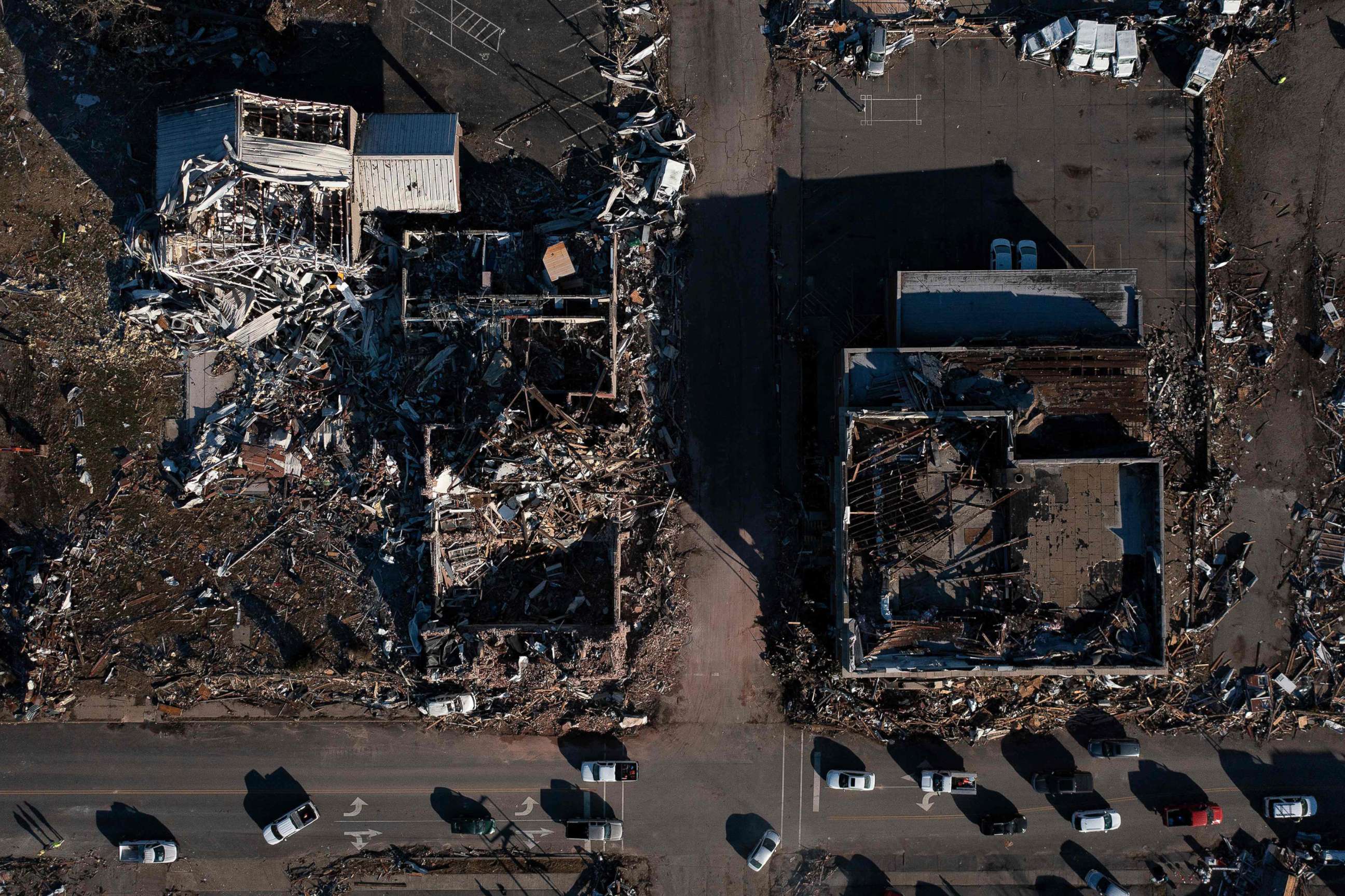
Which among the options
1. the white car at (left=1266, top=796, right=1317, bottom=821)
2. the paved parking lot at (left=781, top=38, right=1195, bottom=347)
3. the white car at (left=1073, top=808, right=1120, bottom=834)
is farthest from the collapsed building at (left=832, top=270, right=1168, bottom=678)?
the white car at (left=1266, top=796, right=1317, bottom=821)

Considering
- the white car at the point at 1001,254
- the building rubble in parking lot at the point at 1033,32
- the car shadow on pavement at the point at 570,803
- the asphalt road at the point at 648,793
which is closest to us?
the white car at the point at 1001,254

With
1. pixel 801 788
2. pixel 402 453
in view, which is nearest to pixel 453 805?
pixel 801 788

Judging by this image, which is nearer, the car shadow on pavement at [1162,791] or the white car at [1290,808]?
the white car at [1290,808]

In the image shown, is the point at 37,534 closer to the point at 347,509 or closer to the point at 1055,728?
the point at 347,509

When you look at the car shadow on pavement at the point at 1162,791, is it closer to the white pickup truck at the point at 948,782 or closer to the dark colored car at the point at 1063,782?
the dark colored car at the point at 1063,782

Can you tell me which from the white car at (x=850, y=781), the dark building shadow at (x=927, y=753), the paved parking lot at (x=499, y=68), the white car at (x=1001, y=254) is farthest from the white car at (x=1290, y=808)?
the paved parking lot at (x=499, y=68)
